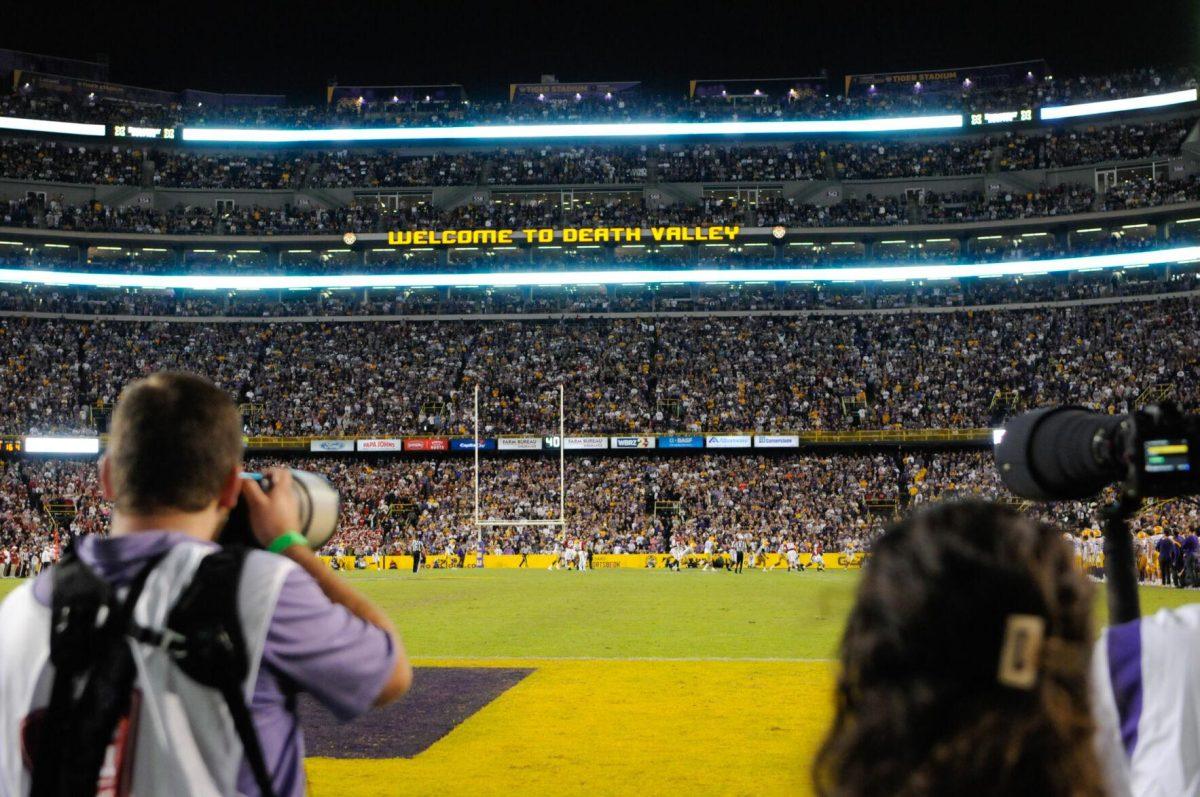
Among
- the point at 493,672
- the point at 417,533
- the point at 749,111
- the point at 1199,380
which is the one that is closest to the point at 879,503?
the point at 1199,380

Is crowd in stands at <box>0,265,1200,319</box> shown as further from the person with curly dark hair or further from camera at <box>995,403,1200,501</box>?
the person with curly dark hair

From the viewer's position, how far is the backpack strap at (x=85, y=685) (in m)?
2.30

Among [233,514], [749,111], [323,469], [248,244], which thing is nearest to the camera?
[233,514]

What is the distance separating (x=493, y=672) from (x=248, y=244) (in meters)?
59.1

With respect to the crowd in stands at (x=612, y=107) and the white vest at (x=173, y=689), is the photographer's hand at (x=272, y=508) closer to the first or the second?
the white vest at (x=173, y=689)

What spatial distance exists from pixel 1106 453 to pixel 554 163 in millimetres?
70322

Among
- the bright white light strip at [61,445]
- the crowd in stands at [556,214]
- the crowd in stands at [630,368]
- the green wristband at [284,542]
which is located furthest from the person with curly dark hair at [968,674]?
the crowd in stands at [556,214]

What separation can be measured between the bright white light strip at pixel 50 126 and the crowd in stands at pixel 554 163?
1157 mm

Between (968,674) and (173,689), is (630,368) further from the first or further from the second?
(968,674)

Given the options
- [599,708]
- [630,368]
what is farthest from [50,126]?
[599,708]

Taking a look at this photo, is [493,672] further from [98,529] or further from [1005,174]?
[1005,174]

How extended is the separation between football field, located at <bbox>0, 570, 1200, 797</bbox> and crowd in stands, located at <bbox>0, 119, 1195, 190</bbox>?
52.1 m

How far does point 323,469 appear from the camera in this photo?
53.6m

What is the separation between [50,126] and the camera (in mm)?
66875
